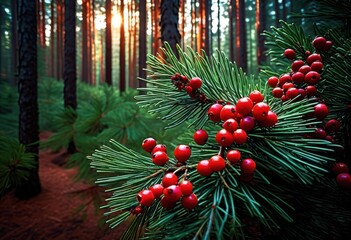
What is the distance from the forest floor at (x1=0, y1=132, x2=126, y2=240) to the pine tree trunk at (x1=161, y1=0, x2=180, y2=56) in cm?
255

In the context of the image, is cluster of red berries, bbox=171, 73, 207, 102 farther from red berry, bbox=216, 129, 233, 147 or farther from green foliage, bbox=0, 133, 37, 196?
green foliage, bbox=0, 133, 37, 196

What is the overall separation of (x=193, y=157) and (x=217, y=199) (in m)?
0.24

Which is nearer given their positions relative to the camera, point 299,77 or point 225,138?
point 225,138

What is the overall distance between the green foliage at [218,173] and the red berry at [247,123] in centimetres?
4

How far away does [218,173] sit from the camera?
0.68 meters

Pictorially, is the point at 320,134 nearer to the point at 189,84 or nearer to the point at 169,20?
the point at 189,84

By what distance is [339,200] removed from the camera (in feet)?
2.86

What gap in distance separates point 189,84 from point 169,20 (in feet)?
10.9

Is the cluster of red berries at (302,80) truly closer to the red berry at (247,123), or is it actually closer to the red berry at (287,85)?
the red berry at (287,85)

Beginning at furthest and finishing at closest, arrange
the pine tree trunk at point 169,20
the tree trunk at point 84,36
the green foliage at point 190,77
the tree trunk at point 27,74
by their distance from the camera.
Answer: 1. the tree trunk at point 84,36
2. the tree trunk at point 27,74
3. the pine tree trunk at point 169,20
4. the green foliage at point 190,77

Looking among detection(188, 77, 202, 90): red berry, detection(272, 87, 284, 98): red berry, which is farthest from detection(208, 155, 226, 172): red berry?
detection(272, 87, 284, 98): red berry

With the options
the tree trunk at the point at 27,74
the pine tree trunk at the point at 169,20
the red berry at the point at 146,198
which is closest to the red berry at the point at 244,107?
the red berry at the point at 146,198

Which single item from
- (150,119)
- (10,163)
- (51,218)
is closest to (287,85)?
(10,163)

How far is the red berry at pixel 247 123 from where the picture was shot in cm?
68
